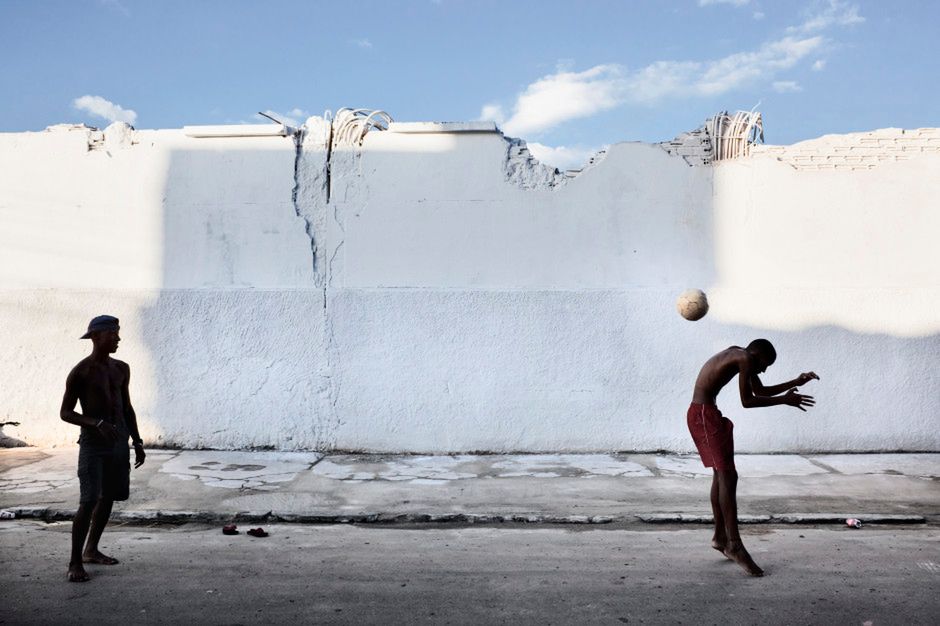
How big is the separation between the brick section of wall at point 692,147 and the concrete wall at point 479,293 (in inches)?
1.5

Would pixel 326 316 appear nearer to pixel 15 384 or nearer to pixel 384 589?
pixel 15 384

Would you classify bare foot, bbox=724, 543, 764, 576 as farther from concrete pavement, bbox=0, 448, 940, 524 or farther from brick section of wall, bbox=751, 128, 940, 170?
brick section of wall, bbox=751, 128, 940, 170

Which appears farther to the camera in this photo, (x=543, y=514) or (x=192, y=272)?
(x=192, y=272)

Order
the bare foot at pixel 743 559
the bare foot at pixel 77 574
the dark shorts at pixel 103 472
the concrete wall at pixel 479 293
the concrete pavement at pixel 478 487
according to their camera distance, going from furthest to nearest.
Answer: the concrete wall at pixel 479 293 → the concrete pavement at pixel 478 487 → the dark shorts at pixel 103 472 → the bare foot at pixel 743 559 → the bare foot at pixel 77 574

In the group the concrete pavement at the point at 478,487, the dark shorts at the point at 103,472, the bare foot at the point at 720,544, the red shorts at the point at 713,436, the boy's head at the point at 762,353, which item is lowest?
the concrete pavement at the point at 478,487

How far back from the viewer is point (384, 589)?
412 cm

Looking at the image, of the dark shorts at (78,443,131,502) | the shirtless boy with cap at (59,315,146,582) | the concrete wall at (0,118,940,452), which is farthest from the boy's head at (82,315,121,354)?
the concrete wall at (0,118,940,452)

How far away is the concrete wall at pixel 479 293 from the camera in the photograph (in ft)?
27.2

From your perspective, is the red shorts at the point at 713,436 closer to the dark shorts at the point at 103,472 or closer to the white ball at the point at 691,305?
the white ball at the point at 691,305

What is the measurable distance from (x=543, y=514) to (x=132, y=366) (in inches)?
197

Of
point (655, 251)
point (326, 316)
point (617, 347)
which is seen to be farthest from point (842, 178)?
point (326, 316)

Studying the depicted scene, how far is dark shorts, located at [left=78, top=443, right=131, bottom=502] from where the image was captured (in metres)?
4.46

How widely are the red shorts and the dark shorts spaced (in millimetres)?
3358

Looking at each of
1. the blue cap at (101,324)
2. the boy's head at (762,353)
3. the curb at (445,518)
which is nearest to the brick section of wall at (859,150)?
the curb at (445,518)
